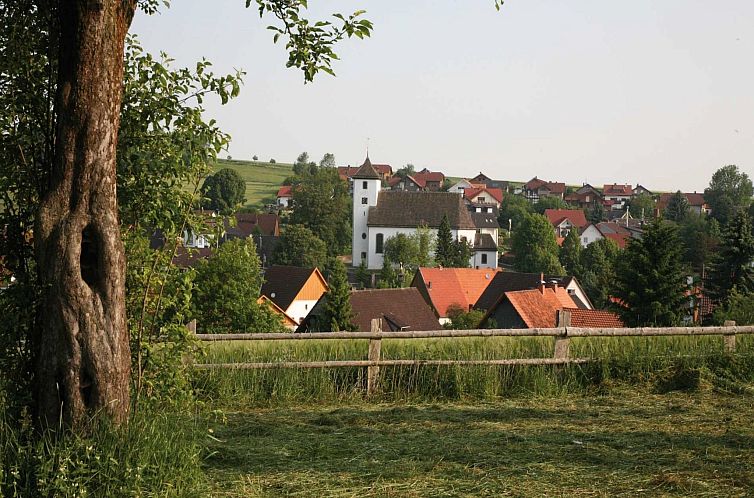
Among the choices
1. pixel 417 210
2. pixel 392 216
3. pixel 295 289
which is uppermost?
pixel 417 210

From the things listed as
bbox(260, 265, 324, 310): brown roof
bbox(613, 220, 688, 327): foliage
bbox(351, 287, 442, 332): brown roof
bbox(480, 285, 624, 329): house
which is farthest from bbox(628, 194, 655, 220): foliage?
bbox(613, 220, 688, 327): foliage

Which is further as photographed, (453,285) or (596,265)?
(596,265)

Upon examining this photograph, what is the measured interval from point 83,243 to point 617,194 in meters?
192

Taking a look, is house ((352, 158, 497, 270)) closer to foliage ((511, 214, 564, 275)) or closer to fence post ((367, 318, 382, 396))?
foliage ((511, 214, 564, 275))

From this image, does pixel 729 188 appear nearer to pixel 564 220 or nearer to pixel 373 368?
pixel 564 220

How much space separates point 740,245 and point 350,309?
23391 mm

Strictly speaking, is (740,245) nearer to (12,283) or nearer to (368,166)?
(12,283)

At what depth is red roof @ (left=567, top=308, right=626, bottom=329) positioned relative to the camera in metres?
38.4

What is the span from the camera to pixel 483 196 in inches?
6314

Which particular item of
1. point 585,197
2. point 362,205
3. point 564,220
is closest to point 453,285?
point 362,205

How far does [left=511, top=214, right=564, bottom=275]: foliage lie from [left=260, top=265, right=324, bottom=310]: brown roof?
1496 inches

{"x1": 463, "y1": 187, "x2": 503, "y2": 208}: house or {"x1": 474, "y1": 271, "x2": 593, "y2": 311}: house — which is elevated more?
{"x1": 463, "y1": 187, "x2": 503, "y2": 208}: house

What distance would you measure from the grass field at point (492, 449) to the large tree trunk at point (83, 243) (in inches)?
44.3

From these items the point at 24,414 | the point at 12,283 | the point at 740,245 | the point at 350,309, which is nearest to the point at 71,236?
the point at 12,283
